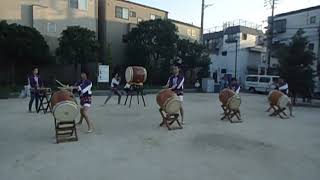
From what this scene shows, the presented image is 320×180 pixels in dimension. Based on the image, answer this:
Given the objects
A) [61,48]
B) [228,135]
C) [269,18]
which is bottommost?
[228,135]

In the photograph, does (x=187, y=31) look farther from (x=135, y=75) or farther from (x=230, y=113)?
(x=230, y=113)

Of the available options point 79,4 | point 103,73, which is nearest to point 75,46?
point 103,73

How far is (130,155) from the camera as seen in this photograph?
22.3ft

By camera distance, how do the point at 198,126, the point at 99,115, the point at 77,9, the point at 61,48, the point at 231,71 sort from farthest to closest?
the point at 231,71, the point at 77,9, the point at 61,48, the point at 99,115, the point at 198,126

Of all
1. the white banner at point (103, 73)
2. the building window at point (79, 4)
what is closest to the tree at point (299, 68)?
the white banner at point (103, 73)

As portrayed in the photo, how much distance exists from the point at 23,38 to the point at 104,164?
20194mm

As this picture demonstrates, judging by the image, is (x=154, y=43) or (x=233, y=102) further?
(x=154, y=43)

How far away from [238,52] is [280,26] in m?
6.04

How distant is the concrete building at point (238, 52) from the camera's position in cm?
4250

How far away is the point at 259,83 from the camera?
3161cm

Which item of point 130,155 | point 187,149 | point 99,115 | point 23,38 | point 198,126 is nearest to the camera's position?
point 130,155

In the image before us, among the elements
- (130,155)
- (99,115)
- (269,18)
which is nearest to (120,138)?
(130,155)

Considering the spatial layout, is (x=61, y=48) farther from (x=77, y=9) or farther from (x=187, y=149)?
(x=187, y=149)

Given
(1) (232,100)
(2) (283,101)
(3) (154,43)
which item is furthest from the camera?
(3) (154,43)
